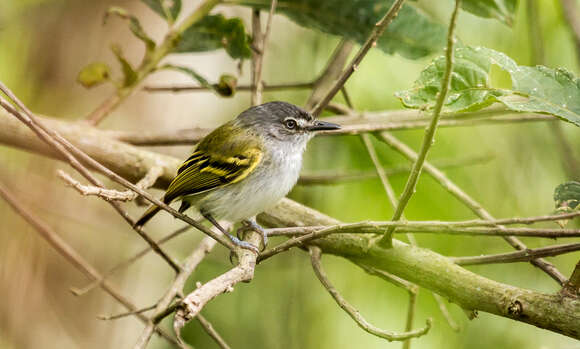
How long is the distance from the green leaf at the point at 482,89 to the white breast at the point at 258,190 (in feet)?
3.78

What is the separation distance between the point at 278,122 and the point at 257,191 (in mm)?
652

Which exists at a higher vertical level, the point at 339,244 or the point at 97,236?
the point at 97,236

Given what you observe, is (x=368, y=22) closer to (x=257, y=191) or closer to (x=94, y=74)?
(x=257, y=191)

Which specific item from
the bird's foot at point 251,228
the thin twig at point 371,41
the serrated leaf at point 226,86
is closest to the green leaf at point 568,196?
the thin twig at point 371,41

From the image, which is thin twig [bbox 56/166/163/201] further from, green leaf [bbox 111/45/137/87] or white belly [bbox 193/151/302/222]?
green leaf [bbox 111/45/137/87]

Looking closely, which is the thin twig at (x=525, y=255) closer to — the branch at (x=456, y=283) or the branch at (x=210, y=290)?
the branch at (x=456, y=283)

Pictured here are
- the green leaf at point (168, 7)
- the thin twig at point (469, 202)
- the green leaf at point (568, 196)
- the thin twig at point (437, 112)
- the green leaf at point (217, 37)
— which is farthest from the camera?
the green leaf at point (168, 7)

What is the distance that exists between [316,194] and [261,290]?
732 millimetres

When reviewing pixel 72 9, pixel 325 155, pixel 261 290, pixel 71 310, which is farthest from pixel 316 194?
pixel 72 9

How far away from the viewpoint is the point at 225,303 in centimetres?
432

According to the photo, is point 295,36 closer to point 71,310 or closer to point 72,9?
point 72,9

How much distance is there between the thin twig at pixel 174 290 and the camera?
194 cm

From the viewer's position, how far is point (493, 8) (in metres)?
2.92

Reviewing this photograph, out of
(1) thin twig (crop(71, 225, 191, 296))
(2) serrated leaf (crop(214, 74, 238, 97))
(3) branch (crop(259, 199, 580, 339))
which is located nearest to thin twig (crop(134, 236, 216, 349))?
(1) thin twig (crop(71, 225, 191, 296))
